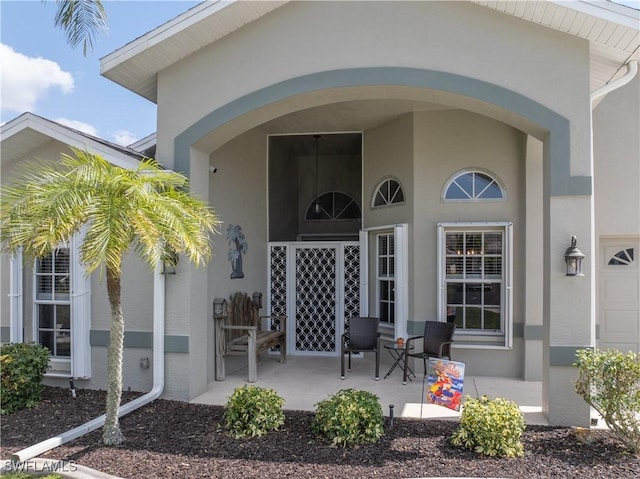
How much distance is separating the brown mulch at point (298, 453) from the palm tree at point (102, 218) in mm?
464

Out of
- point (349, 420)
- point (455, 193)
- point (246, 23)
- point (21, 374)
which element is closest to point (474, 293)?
point (455, 193)

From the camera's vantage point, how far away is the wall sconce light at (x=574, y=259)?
5066 millimetres

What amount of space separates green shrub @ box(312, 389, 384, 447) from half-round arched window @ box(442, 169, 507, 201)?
3.93 metres

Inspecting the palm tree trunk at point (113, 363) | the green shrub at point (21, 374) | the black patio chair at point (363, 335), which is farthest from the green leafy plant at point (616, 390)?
the green shrub at point (21, 374)

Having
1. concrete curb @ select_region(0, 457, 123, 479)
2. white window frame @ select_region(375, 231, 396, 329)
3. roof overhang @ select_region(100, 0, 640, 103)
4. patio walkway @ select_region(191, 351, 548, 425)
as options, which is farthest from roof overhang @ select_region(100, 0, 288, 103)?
concrete curb @ select_region(0, 457, 123, 479)

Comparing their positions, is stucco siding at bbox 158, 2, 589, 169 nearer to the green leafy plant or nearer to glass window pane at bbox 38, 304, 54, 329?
the green leafy plant

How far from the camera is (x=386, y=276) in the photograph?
8164 millimetres

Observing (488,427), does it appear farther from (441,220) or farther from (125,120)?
(125,120)

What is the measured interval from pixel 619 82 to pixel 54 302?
7867 mm

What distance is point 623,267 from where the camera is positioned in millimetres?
7934

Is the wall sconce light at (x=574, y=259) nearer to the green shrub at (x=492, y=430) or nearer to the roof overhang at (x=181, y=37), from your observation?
the green shrub at (x=492, y=430)

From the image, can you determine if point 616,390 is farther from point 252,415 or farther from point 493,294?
point 252,415

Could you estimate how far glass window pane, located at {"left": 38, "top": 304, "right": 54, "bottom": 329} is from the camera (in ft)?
21.7

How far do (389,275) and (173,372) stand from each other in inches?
154
